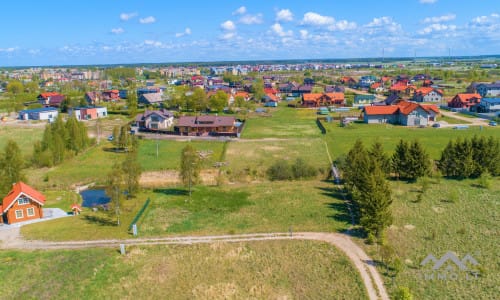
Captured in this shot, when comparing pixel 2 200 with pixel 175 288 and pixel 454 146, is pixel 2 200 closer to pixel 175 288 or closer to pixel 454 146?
pixel 175 288

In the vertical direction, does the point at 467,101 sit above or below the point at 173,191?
above

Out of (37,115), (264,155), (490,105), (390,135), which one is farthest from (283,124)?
(37,115)

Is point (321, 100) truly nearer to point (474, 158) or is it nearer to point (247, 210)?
point (474, 158)

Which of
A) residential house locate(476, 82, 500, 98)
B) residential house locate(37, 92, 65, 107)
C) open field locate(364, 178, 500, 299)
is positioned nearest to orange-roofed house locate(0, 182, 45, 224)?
open field locate(364, 178, 500, 299)

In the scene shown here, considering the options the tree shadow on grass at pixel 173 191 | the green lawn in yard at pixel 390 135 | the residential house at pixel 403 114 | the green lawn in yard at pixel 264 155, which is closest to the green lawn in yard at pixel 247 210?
the tree shadow on grass at pixel 173 191

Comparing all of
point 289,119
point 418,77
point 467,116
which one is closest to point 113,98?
point 289,119

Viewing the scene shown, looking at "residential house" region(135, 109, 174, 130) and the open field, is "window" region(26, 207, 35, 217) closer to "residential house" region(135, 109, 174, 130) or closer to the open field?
the open field
